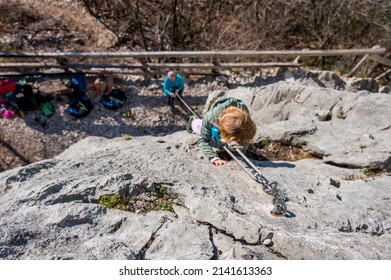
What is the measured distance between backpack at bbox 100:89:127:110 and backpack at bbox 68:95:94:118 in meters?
0.37

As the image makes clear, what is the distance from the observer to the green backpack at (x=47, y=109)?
7.83m

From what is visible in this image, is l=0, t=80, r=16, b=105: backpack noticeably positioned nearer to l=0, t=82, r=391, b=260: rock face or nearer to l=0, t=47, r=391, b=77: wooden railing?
l=0, t=47, r=391, b=77: wooden railing

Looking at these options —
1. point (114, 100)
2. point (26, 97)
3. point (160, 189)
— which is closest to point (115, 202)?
point (160, 189)

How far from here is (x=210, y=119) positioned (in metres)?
4.58

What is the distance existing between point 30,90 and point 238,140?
628 cm

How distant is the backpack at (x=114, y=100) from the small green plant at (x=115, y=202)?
4723 mm

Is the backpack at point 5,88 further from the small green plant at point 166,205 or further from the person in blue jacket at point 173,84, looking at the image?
the small green plant at point 166,205

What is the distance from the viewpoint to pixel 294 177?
456cm

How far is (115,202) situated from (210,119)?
184cm

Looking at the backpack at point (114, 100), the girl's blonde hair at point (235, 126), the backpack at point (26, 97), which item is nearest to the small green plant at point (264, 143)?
the girl's blonde hair at point (235, 126)

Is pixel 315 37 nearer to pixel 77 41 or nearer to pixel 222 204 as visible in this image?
pixel 77 41

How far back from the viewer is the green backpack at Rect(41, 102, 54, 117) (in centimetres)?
783

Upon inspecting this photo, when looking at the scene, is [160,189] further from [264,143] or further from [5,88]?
[5,88]
